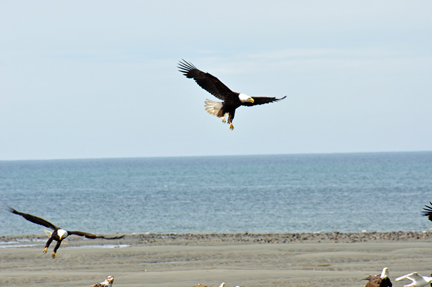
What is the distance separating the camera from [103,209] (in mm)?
37625

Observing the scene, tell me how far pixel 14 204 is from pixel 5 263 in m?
33.4

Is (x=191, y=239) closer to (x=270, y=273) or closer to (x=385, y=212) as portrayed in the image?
(x=270, y=273)

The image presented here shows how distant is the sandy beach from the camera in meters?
11.4

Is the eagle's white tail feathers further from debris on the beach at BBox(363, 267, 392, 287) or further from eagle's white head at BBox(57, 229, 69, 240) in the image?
debris on the beach at BBox(363, 267, 392, 287)

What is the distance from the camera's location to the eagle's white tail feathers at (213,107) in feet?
33.9

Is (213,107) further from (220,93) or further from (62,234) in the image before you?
(62,234)

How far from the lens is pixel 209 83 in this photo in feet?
32.6

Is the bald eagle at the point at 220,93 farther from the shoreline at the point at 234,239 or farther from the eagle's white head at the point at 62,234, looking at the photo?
the shoreline at the point at 234,239

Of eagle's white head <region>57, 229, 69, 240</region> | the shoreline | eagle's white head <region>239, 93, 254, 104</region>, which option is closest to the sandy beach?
the shoreline

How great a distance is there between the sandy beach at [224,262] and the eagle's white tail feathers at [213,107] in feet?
11.2

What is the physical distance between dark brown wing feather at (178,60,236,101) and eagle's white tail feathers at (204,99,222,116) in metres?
0.42

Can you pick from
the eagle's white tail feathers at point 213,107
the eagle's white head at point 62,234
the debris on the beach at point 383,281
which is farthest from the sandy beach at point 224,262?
the eagle's white tail feathers at point 213,107

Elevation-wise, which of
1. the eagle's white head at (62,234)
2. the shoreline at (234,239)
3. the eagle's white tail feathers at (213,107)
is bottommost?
the shoreline at (234,239)

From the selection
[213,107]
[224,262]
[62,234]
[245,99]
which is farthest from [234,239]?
[62,234]
